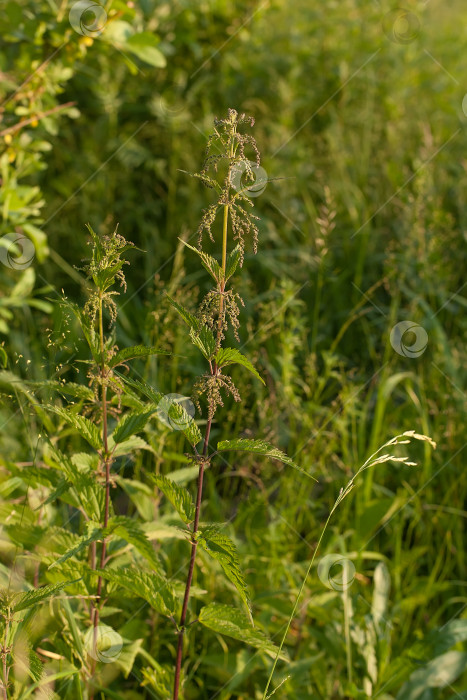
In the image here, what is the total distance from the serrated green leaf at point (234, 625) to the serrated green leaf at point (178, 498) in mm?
163

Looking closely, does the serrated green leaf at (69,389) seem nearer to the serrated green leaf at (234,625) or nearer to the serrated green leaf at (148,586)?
the serrated green leaf at (148,586)

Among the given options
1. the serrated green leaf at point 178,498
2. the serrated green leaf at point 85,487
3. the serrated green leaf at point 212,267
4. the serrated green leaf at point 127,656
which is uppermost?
the serrated green leaf at point 212,267

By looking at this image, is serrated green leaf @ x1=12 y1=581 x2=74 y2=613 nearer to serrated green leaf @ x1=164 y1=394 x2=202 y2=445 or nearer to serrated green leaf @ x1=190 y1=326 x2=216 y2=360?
serrated green leaf @ x1=164 y1=394 x2=202 y2=445

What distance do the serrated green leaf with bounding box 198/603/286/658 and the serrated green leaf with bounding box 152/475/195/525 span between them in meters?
0.16

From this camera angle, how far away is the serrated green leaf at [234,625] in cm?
115

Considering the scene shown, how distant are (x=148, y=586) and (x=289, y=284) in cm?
118

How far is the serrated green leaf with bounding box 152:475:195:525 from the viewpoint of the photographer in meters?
1.17

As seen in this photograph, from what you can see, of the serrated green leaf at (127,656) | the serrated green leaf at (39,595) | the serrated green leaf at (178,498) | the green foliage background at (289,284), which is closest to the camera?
the serrated green leaf at (39,595)

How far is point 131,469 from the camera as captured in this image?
6.66 feet

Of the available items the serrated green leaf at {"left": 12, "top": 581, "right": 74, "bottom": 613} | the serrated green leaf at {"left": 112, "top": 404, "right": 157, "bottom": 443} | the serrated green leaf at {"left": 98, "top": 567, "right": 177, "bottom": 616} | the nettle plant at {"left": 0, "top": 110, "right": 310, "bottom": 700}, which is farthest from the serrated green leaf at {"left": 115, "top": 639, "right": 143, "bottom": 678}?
the serrated green leaf at {"left": 112, "top": 404, "right": 157, "bottom": 443}

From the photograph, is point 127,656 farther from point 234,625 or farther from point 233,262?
point 233,262

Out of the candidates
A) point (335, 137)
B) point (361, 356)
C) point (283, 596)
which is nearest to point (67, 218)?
point (335, 137)

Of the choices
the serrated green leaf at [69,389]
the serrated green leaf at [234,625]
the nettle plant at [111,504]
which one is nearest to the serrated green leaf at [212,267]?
the nettle plant at [111,504]

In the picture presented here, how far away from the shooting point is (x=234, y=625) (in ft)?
3.95
